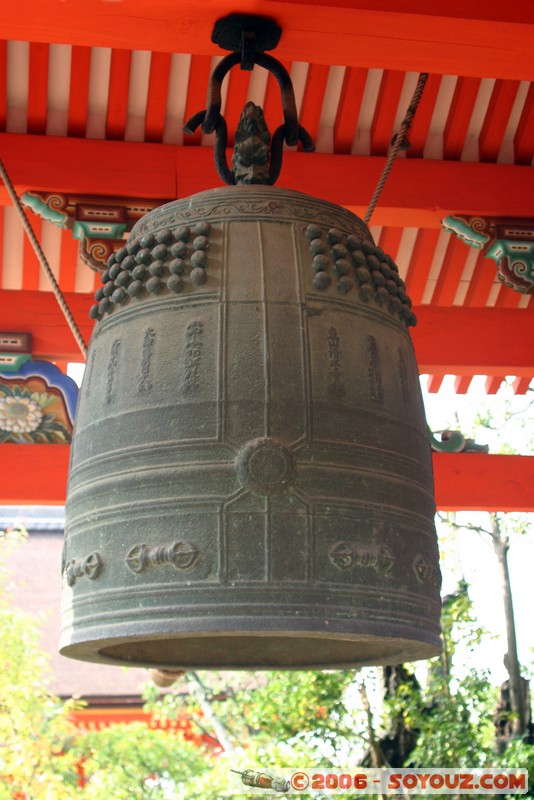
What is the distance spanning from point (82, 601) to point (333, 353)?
552mm

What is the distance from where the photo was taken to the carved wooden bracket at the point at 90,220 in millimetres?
3152

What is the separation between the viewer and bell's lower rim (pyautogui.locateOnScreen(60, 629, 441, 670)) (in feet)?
5.24

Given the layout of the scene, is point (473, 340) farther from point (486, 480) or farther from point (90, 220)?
point (90, 220)

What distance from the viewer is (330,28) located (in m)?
1.96

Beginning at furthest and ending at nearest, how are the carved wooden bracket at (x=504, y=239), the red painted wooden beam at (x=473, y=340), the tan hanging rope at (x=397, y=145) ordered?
the red painted wooden beam at (x=473, y=340) < the carved wooden bracket at (x=504, y=239) < the tan hanging rope at (x=397, y=145)

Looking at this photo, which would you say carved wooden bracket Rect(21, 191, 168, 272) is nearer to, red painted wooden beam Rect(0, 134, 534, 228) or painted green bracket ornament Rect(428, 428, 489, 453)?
red painted wooden beam Rect(0, 134, 534, 228)

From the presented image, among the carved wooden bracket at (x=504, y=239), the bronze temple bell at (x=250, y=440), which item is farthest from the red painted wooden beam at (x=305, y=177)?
the bronze temple bell at (x=250, y=440)

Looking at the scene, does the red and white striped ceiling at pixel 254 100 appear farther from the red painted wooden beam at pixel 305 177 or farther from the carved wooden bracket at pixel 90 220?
the carved wooden bracket at pixel 90 220

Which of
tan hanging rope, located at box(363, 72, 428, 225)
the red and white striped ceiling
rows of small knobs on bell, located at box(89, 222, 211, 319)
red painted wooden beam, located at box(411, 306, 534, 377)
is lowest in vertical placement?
rows of small knobs on bell, located at box(89, 222, 211, 319)

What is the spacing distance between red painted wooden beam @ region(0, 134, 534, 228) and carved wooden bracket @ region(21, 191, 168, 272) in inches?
1.5

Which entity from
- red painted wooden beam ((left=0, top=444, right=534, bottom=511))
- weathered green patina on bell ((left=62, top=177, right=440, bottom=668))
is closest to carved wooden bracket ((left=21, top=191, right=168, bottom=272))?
weathered green patina on bell ((left=62, top=177, right=440, bottom=668))

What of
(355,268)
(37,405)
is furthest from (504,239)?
(37,405)

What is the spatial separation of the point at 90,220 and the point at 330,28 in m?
1.42

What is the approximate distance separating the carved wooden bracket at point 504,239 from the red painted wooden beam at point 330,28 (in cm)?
120
